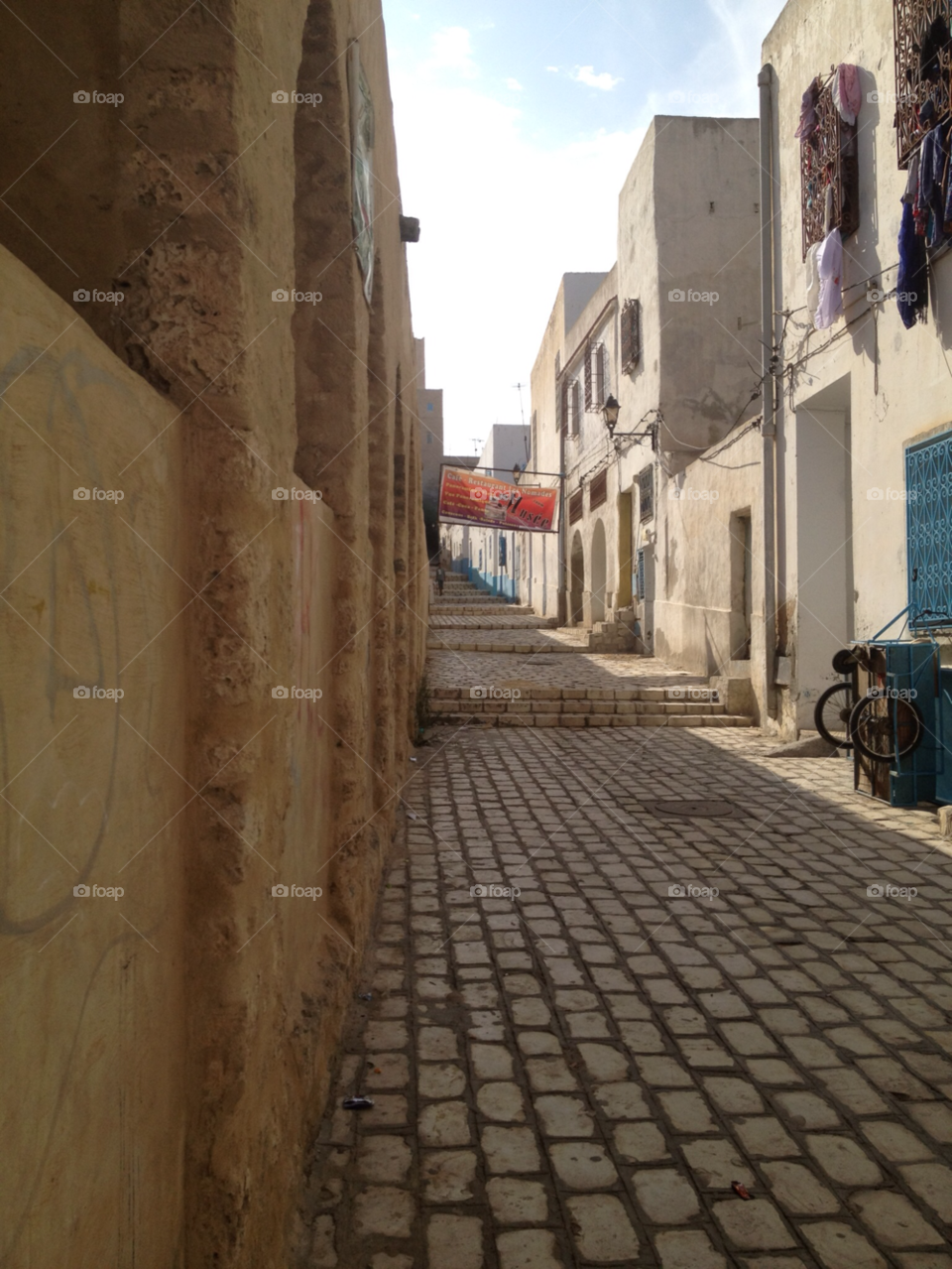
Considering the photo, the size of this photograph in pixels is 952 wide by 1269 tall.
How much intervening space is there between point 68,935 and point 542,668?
50.2 ft

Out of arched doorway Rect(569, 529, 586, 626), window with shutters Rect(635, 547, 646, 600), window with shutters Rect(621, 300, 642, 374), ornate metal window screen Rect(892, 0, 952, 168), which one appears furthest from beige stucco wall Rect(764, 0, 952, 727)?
arched doorway Rect(569, 529, 586, 626)

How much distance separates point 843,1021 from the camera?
4105 mm

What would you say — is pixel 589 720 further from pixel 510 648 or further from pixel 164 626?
pixel 164 626

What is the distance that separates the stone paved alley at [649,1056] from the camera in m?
2.78

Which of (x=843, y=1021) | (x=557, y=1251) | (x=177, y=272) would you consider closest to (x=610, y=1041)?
(x=843, y=1021)

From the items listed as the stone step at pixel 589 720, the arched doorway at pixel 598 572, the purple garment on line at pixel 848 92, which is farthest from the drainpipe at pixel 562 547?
the purple garment on line at pixel 848 92

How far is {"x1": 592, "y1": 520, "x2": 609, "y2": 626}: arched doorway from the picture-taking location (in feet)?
79.4

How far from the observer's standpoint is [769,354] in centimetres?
1154

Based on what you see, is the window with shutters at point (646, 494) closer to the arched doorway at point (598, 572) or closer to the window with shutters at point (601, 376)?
the window with shutters at point (601, 376)

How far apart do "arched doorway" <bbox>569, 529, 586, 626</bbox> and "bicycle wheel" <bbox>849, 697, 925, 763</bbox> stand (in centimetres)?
1821

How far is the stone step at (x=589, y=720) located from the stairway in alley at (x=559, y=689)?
1cm

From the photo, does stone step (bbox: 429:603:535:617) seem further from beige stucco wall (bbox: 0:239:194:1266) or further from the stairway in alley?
beige stucco wall (bbox: 0:239:194:1266)

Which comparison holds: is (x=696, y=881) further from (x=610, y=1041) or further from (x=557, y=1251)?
(x=557, y=1251)

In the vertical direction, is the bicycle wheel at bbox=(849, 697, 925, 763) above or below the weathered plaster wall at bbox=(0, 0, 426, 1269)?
below
